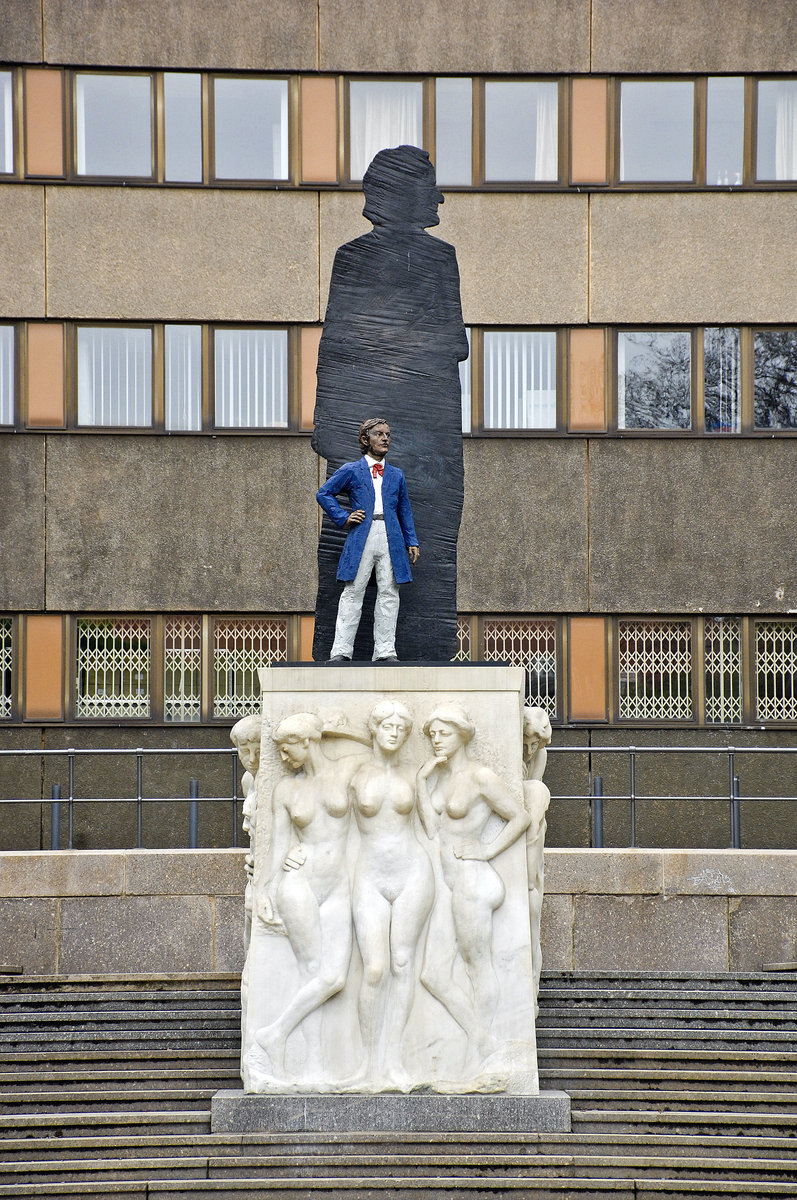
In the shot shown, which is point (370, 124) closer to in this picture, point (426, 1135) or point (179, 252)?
point (179, 252)

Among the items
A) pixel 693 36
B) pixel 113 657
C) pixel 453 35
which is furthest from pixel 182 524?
pixel 693 36

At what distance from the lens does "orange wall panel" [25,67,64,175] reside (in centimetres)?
1956

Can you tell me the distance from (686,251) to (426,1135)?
1320 cm

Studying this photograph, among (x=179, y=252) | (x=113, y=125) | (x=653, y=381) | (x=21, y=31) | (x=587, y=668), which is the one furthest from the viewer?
(x=653, y=381)

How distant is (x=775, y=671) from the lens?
20.0m

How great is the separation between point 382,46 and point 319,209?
6.76 ft

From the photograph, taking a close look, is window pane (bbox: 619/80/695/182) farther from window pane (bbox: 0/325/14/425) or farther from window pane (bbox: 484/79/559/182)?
window pane (bbox: 0/325/14/425)

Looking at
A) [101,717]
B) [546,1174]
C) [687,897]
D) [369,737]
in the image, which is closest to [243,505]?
[101,717]

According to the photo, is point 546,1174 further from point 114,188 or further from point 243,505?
point 114,188

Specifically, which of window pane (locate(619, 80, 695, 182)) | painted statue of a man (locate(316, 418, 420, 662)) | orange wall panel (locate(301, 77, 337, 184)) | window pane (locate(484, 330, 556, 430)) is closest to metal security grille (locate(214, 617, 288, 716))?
window pane (locate(484, 330, 556, 430))

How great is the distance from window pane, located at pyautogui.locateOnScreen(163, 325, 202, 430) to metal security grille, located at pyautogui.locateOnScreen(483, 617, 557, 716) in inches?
171

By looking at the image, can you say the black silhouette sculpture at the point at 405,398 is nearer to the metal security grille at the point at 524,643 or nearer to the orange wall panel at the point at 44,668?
the metal security grille at the point at 524,643

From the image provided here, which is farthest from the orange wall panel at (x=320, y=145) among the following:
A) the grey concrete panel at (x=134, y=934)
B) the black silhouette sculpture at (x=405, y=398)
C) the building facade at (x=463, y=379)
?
the grey concrete panel at (x=134, y=934)

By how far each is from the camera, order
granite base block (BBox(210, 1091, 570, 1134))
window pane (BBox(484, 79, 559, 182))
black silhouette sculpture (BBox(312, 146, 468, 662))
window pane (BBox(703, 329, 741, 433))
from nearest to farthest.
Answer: granite base block (BBox(210, 1091, 570, 1134)), black silhouette sculpture (BBox(312, 146, 468, 662)), window pane (BBox(484, 79, 559, 182)), window pane (BBox(703, 329, 741, 433))
